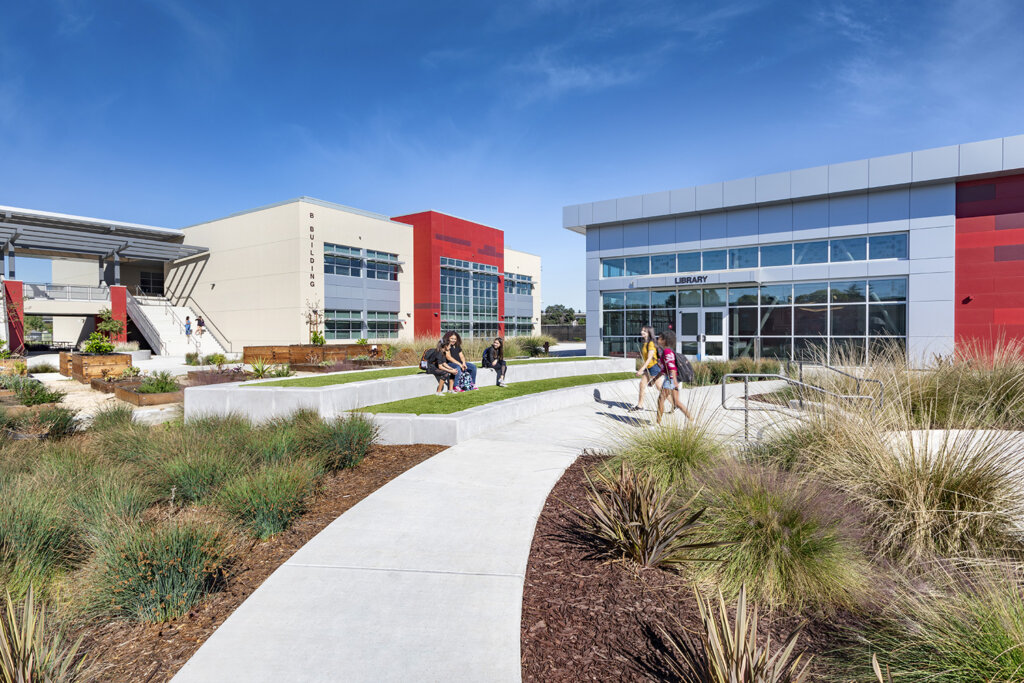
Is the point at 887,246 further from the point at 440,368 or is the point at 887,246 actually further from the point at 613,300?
the point at 440,368

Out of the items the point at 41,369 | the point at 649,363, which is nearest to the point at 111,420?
the point at 649,363

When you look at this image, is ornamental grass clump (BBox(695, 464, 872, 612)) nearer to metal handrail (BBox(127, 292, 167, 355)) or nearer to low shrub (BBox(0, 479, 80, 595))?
low shrub (BBox(0, 479, 80, 595))

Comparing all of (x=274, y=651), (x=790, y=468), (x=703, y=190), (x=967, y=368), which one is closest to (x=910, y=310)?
(x=703, y=190)

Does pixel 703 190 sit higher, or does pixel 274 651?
pixel 703 190

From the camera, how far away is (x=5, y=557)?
12.8 ft

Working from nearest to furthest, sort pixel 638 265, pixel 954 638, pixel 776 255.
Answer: pixel 954 638 < pixel 776 255 < pixel 638 265

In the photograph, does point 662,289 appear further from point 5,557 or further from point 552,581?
point 5,557

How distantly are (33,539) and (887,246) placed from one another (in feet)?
85.0

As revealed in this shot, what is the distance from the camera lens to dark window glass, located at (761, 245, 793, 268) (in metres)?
22.5

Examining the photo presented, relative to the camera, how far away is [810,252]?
→ 22094 mm

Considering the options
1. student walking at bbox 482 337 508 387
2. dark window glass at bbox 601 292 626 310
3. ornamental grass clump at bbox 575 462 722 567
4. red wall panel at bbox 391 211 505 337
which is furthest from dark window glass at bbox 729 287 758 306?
red wall panel at bbox 391 211 505 337

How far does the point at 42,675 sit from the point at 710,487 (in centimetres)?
448

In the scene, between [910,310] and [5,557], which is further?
[910,310]

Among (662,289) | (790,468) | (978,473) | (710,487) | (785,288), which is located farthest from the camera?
(662,289)
